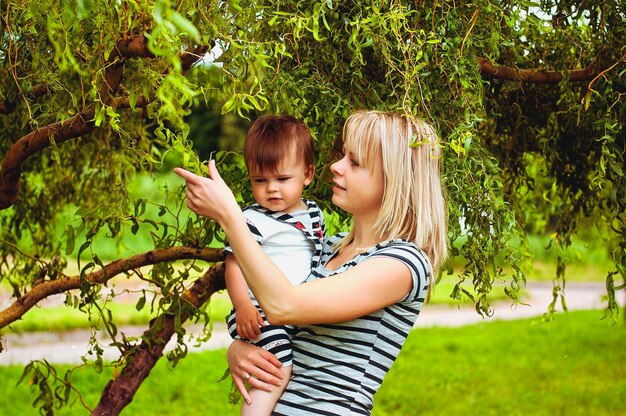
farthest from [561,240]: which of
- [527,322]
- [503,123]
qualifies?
[527,322]

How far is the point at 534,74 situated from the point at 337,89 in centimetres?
98

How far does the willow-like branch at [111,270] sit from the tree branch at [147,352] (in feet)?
0.44

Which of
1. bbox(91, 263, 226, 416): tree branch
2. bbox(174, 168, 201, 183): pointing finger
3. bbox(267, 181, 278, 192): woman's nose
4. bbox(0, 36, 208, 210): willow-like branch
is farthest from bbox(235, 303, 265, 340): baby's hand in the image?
bbox(91, 263, 226, 416): tree branch

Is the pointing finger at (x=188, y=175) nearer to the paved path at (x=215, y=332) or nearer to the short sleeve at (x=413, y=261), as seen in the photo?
the short sleeve at (x=413, y=261)

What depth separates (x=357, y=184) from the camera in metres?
2.32

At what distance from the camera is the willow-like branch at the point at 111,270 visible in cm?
326

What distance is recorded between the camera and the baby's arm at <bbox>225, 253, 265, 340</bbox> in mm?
2455

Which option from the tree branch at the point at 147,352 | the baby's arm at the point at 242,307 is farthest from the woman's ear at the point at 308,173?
the tree branch at the point at 147,352

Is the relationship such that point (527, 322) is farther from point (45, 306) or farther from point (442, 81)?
point (442, 81)

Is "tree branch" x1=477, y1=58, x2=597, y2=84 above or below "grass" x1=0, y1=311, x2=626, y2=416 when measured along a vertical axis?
below

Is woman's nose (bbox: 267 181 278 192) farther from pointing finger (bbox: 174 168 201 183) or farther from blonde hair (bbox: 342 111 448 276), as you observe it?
pointing finger (bbox: 174 168 201 183)

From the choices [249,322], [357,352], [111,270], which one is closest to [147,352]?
[111,270]

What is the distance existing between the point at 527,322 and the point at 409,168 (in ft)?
29.0

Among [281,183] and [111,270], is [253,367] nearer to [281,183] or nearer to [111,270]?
[281,183]
